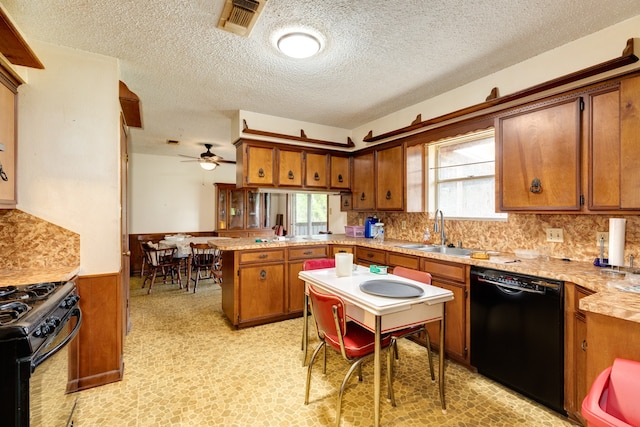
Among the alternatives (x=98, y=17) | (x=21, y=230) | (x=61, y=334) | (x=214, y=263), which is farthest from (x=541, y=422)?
(x=214, y=263)

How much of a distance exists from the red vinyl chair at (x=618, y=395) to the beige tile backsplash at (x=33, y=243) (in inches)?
116

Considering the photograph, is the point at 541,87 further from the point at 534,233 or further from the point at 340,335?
the point at 340,335

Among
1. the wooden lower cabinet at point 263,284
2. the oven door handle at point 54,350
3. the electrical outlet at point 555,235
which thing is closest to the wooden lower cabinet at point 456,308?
the electrical outlet at point 555,235

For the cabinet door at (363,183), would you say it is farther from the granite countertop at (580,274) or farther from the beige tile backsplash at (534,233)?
the granite countertop at (580,274)

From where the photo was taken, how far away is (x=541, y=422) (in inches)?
69.0

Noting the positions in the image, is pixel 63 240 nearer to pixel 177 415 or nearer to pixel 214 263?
pixel 177 415

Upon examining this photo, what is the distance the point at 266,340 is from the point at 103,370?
132 centimetres

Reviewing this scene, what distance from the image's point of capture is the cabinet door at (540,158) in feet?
6.49

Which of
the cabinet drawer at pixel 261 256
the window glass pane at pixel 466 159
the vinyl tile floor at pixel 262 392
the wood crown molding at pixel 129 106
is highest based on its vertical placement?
the wood crown molding at pixel 129 106

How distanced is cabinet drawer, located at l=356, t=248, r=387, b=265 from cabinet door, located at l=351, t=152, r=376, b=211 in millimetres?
667

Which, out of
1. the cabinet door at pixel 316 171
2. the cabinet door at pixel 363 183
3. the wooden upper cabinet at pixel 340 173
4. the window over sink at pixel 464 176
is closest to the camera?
the window over sink at pixel 464 176

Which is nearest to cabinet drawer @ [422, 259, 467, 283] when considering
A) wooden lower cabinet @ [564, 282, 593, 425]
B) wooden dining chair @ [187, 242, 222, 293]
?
wooden lower cabinet @ [564, 282, 593, 425]

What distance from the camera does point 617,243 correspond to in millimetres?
1828

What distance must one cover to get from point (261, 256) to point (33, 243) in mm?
1861
